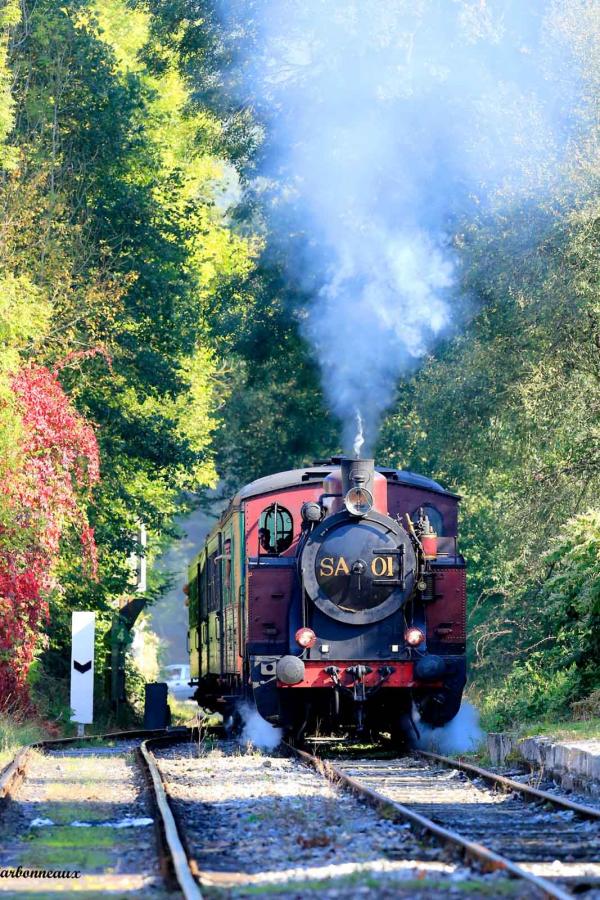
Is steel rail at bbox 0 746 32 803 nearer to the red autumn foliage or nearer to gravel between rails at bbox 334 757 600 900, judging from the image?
gravel between rails at bbox 334 757 600 900

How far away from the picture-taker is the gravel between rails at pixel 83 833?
7.55 m

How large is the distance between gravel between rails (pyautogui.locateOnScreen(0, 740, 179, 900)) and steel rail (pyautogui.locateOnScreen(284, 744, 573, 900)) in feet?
5.50

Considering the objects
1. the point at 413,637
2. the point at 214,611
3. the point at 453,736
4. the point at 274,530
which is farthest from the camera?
the point at 214,611

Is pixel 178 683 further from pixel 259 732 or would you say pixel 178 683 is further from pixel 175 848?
pixel 175 848

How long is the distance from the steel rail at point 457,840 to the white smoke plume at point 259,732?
4.07 meters

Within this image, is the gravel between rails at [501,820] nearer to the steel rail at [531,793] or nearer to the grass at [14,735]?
the steel rail at [531,793]

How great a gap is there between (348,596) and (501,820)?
5.72 metres

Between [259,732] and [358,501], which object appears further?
[259,732]

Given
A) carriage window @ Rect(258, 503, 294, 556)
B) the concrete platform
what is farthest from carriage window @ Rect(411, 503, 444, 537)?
the concrete platform

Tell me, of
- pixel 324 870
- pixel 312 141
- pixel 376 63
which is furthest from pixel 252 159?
pixel 324 870

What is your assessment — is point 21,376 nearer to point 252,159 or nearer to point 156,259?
point 156,259

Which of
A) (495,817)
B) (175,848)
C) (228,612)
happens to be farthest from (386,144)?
(175,848)

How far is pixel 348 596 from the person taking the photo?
618 inches

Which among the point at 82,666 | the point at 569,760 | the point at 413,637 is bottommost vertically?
the point at 569,760
